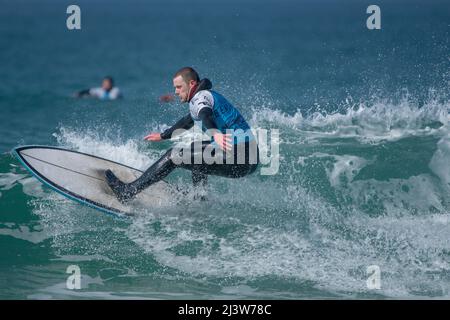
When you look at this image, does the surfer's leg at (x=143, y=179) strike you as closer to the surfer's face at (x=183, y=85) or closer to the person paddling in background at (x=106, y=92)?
the surfer's face at (x=183, y=85)

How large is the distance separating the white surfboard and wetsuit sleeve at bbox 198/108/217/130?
1.72 metres

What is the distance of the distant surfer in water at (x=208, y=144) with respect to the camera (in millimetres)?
8672

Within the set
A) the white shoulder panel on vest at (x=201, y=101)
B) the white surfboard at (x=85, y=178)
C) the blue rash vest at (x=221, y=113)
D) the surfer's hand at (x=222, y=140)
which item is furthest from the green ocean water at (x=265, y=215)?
the white shoulder panel on vest at (x=201, y=101)

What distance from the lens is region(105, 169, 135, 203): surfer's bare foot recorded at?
30.6ft

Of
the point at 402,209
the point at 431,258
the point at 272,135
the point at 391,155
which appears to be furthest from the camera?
the point at 272,135

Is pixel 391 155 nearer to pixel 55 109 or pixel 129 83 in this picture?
pixel 55 109

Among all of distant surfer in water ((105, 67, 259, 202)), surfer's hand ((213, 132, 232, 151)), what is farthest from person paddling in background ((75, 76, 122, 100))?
surfer's hand ((213, 132, 232, 151))

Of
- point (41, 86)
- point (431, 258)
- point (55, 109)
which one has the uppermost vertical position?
point (41, 86)

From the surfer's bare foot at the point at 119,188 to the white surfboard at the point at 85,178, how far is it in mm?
132

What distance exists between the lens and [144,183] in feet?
29.8

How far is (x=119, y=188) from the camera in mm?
9406

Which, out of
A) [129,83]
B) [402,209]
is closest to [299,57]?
[129,83]

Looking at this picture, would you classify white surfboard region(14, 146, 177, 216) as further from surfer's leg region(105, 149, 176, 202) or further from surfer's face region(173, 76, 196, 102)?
surfer's face region(173, 76, 196, 102)

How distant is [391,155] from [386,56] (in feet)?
57.7
